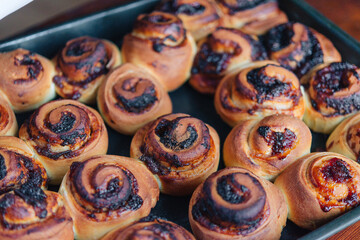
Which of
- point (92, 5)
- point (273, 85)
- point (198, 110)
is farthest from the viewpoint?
point (92, 5)

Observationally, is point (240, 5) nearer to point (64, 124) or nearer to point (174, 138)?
point (174, 138)

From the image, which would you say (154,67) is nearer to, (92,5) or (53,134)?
(53,134)

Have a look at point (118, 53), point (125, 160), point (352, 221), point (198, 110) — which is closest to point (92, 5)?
point (118, 53)

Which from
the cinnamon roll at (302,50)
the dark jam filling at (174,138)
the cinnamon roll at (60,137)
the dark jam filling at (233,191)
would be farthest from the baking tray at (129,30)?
the dark jam filling at (233,191)

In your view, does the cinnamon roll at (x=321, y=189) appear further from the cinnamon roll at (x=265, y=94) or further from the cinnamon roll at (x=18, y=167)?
the cinnamon roll at (x=18, y=167)

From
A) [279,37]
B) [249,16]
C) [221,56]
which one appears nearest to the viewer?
[221,56]

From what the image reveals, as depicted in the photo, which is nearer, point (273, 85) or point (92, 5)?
point (273, 85)

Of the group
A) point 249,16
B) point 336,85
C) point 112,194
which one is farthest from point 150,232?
point 249,16

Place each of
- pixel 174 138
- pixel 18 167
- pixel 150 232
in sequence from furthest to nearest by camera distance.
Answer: pixel 174 138 < pixel 18 167 < pixel 150 232
